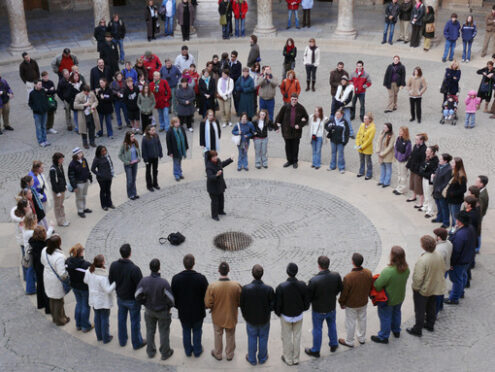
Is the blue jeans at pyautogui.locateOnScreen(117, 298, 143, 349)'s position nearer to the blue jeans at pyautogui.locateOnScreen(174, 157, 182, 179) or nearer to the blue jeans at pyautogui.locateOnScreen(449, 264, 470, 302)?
the blue jeans at pyautogui.locateOnScreen(449, 264, 470, 302)

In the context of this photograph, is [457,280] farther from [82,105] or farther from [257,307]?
[82,105]

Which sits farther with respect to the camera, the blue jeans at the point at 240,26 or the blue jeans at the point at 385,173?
the blue jeans at the point at 240,26

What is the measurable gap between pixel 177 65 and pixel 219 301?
1162 centimetres

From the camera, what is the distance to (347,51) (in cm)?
2448

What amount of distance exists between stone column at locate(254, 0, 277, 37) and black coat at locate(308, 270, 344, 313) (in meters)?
18.6

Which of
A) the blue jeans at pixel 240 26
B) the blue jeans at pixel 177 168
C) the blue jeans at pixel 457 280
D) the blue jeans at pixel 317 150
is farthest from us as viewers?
the blue jeans at pixel 240 26

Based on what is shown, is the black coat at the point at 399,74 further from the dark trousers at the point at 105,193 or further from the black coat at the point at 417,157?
the dark trousers at the point at 105,193

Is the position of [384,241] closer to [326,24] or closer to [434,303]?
[434,303]

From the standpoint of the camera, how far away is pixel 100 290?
921 centimetres

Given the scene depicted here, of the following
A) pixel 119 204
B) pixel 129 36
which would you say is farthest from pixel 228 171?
pixel 129 36

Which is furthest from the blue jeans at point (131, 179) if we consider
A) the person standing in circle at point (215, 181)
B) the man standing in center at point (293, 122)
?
the man standing in center at point (293, 122)

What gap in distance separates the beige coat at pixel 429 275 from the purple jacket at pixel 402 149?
4.53 metres

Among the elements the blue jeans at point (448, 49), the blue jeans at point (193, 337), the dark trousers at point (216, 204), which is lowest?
the blue jeans at point (193, 337)

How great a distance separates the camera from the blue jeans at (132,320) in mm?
9212
